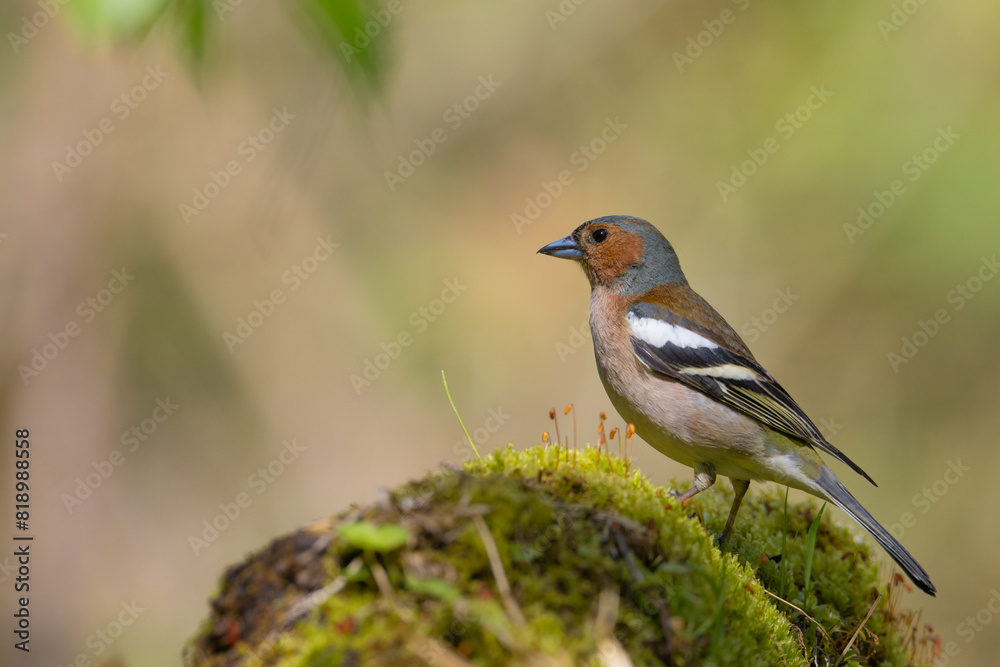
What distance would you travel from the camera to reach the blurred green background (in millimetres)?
8945

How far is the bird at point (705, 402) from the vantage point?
457cm

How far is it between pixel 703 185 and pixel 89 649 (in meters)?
9.49

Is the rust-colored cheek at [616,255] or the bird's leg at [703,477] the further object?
the rust-colored cheek at [616,255]

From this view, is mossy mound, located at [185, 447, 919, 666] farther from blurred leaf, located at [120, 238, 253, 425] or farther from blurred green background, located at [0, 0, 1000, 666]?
blurred leaf, located at [120, 238, 253, 425]

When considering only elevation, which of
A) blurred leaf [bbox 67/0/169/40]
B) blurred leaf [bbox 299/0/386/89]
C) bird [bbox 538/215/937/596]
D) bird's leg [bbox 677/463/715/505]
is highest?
blurred leaf [bbox 299/0/386/89]

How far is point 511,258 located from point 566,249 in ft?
17.8

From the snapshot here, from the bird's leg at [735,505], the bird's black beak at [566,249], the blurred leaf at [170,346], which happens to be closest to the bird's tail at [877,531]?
the bird's leg at [735,505]

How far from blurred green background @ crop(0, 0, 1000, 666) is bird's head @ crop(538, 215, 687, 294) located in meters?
4.01

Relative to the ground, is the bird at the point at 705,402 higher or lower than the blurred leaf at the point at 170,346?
higher

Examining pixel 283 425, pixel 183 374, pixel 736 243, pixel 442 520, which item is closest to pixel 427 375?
pixel 283 425

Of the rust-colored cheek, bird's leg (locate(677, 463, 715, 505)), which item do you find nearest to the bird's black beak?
the rust-colored cheek

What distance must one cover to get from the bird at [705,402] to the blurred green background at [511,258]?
4421 mm

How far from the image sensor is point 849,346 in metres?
10.5

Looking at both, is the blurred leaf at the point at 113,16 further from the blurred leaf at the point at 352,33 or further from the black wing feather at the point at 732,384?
the black wing feather at the point at 732,384
